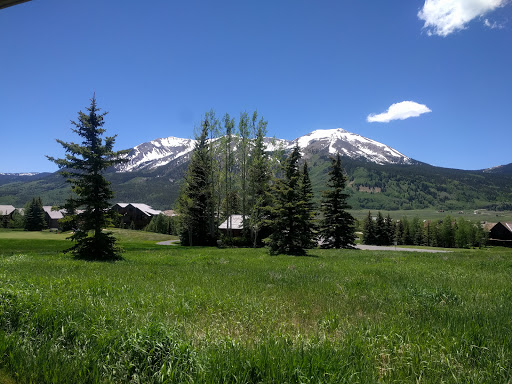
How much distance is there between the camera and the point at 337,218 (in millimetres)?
41875

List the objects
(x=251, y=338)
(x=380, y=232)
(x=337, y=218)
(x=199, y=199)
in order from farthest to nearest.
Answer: (x=380, y=232)
(x=199, y=199)
(x=337, y=218)
(x=251, y=338)

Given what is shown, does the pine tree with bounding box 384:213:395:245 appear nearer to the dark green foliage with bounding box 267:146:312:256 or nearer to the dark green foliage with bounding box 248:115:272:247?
the dark green foliage with bounding box 248:115:272:247

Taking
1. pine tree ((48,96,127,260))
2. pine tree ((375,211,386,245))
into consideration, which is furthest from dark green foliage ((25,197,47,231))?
pine tree ((375,211,386,245))

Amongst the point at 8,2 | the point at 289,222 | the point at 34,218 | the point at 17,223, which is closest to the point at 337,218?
the point at 289,222

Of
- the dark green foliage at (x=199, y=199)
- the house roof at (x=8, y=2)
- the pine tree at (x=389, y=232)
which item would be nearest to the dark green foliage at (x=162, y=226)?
the dark green foliage at (x=199, y=199)

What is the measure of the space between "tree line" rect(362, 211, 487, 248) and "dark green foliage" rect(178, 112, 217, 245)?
4867 centimetres

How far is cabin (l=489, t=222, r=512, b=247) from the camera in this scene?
89625mm

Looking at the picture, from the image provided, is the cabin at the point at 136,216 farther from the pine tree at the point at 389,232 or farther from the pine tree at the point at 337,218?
the pine tree at the point at 337,218

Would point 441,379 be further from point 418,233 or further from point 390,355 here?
point 418,233

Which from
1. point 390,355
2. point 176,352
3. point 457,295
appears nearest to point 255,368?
point 176,352

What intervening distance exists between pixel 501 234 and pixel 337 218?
87.3m

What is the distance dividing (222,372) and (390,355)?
2.09 m

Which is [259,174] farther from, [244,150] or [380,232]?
[380,232]

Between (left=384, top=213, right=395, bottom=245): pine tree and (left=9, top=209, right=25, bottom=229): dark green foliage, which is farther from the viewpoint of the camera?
(left=9, top=209, right=25, bottom=229): dark green foliage
